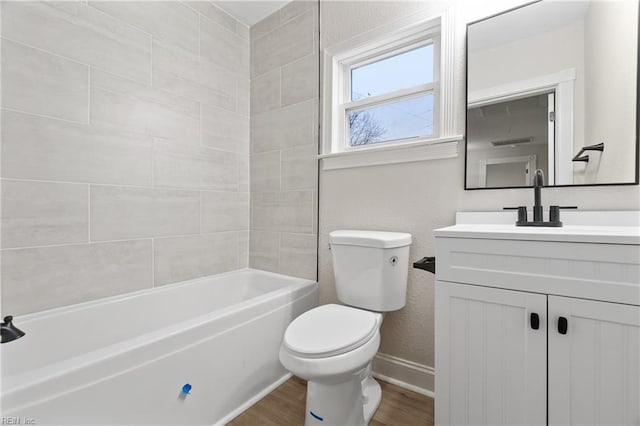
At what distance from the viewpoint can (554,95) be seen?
1.29 m

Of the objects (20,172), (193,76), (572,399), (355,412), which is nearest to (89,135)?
Answer: (20,172)

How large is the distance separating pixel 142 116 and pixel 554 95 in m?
2.11

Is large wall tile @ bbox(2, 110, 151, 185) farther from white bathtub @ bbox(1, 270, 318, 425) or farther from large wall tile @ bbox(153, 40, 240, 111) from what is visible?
white bathtub @ bbox(1, 270, 318, 425)

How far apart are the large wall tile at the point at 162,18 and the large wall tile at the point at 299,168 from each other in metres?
0.96

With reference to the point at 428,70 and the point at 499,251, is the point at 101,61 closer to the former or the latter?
the point at 428,70

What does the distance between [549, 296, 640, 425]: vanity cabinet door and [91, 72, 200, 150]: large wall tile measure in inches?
81.2

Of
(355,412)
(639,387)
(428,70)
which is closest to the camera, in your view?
(639,387)

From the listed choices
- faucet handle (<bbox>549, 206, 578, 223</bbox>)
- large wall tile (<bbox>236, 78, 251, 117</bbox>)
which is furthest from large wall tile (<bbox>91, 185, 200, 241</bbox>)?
faucet handle (<bbox>549, 206, 578, 223</bbox>)

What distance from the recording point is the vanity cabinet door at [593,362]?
819mm

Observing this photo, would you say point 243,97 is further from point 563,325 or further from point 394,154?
point 563,325

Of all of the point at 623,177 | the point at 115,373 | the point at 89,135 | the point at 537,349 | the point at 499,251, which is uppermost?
the point at 89,135

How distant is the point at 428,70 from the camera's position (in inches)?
67.2

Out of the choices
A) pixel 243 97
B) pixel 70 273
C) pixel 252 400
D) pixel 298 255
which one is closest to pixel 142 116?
pixel 243 97

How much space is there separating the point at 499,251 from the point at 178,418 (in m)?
1.37
